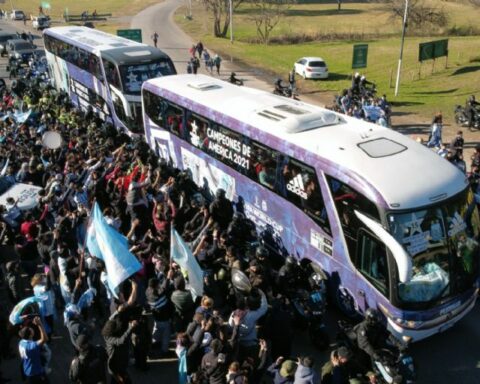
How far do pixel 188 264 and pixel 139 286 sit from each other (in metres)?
1.34

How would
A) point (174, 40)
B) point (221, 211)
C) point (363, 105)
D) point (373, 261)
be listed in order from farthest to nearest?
point (174, 40)
point (363, 105)
point (221, 211)
point (373, 261)

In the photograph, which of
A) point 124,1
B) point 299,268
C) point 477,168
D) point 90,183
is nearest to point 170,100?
point 90,183

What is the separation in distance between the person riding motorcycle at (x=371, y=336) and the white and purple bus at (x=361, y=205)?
56 cm

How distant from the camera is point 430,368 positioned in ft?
28.6

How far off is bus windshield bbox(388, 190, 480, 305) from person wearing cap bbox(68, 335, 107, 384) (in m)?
4.76

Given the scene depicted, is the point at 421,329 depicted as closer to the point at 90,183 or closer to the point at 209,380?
the point at 209,380

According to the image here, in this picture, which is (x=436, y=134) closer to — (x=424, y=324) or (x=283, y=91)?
(x=283, y=91)

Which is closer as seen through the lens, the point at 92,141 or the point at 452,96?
the point at 92,141

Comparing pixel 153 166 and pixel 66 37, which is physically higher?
pixel 66 37

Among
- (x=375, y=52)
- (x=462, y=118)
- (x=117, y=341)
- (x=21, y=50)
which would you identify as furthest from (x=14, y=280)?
(x=375, y=52)

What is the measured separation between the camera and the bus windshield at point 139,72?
1866cm

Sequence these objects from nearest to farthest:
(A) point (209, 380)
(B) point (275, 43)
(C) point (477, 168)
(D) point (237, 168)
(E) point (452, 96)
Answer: (A) point (209, 380)
(D) point (237, 168)
(C) point (477, 168)
(E) point (452, 96)
(B) point (275, 43)

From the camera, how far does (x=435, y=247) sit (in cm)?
810

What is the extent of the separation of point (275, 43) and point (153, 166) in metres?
36.9
